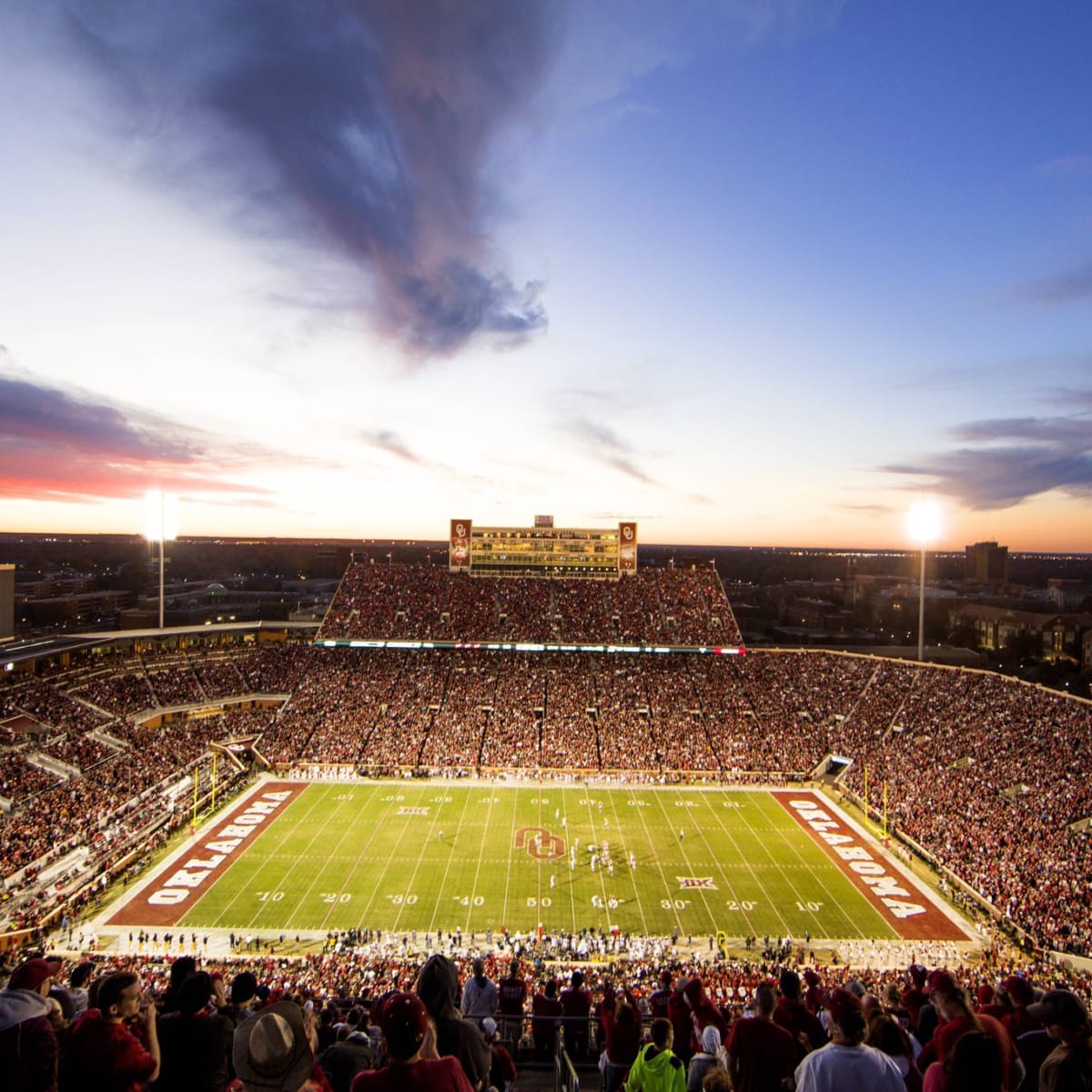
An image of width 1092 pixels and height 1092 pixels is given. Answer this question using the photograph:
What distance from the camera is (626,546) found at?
203 ft

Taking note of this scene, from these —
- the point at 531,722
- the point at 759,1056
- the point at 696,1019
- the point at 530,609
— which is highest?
the point at 759,1056

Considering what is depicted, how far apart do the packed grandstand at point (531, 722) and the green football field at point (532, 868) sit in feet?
12.9

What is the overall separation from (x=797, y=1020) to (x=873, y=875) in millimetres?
25199

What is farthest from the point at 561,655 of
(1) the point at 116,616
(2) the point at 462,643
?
(1) the point at 116,616

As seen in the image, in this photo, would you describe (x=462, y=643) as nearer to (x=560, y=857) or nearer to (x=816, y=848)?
(x=560, y=857)

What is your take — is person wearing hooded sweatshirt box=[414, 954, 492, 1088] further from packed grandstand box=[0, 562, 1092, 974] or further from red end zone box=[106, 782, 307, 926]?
packed grandstand box=[0, 562, 1092, 974]

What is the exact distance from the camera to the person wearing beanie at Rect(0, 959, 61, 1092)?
12.4 ft

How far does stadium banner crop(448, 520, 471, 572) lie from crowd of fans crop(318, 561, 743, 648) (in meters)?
1.19

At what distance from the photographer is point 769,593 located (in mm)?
137750

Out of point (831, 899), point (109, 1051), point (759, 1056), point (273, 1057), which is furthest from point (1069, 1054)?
point (831, 899)

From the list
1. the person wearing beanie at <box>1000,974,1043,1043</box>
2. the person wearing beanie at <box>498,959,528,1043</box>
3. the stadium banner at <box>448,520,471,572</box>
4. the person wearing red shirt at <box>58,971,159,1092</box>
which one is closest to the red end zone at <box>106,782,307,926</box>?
the person wearing beanie at <box>498,959,528,1043</box>

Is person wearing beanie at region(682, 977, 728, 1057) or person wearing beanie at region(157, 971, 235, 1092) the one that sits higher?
person wearing beanie at region(157, 971, 235, 1092)

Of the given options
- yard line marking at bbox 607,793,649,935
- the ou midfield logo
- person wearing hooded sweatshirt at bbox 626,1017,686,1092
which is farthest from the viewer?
the ou midfield logo

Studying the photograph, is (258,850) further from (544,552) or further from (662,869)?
(544,552)
